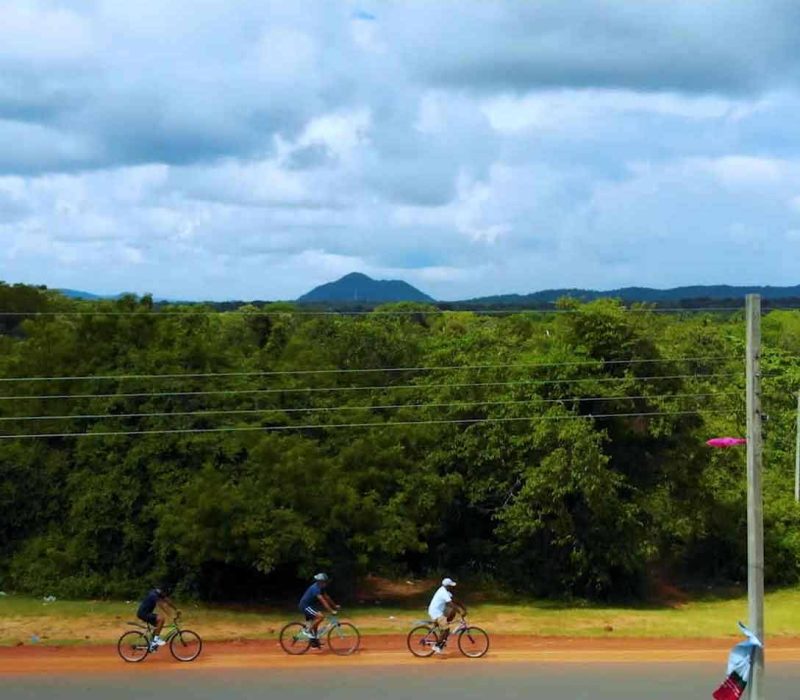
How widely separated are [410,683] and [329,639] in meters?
2.89

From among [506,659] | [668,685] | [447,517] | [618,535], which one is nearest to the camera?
[668,685]

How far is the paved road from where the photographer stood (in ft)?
57.9

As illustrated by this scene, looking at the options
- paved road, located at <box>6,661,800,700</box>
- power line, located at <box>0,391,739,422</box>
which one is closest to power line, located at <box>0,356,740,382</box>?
power line, located at <box>0,391,739,422</box>

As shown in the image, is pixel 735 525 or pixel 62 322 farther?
pixel 735 525

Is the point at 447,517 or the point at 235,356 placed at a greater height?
the point at 235,356

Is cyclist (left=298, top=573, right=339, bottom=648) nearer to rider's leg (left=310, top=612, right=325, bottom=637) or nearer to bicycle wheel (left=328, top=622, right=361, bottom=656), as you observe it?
rider's leg (left=310, top=612, right=325, bottom=637)

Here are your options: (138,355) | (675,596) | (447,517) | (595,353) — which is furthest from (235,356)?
(675,596)

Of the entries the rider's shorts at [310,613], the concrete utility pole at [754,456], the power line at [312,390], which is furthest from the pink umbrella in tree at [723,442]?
the concrete utility pole at [754,456]

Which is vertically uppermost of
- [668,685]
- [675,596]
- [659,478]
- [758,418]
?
[758,418]

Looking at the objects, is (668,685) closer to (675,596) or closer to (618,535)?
(618,535)

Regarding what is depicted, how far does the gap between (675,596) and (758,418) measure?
21696 millimetres

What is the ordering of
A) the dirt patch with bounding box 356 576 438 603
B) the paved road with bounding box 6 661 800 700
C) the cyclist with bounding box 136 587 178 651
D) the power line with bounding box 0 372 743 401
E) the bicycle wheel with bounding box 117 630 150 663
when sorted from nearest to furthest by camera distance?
the paved road with bounding box 6 661 800 700
the cyclist with bounding box 136 587 178 651
the bicycle wheel with bounding box 117 630 150 663
the power line with bounding box 0 372 743 401
the dirt patch with bounding box 356 576 438 603

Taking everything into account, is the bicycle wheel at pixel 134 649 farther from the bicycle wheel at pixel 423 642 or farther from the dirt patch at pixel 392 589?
the dirt patch at pixel 392 589

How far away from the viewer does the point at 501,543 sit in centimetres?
3228
